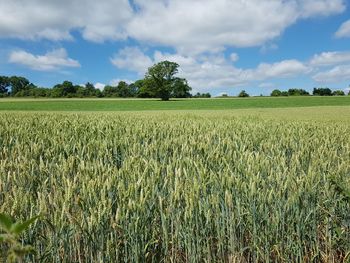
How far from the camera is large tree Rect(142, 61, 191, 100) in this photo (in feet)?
272

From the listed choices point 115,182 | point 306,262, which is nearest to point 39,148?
point 115,182

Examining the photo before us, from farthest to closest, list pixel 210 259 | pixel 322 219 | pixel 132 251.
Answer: pixel 322 219
pixel 210 259
pixel 132 251

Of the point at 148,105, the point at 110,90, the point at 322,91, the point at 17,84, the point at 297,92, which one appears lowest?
the point at 148,105

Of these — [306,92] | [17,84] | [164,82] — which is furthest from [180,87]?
[17,84]

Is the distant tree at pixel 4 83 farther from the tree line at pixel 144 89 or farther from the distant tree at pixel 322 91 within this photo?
the distant tree at pixel 322 91

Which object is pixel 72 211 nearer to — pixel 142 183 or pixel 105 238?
pixel 105 238

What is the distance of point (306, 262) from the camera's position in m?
2.75

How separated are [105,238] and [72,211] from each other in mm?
366

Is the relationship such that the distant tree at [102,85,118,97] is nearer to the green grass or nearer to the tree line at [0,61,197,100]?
the tree line at [0,61,197,100]

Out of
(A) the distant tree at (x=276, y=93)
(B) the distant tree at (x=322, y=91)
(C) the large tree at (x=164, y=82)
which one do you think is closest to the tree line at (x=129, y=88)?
(C) the large tree at (x=164, y=82)

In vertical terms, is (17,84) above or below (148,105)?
above

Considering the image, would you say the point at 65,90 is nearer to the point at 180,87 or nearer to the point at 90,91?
the point at 90,91

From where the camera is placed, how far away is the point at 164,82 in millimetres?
84938

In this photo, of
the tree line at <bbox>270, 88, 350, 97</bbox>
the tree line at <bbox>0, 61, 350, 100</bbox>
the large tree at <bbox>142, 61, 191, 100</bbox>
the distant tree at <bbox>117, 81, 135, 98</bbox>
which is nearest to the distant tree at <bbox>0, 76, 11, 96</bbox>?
the tree line at <bbox>0, 61, 350, 100</bbox>
